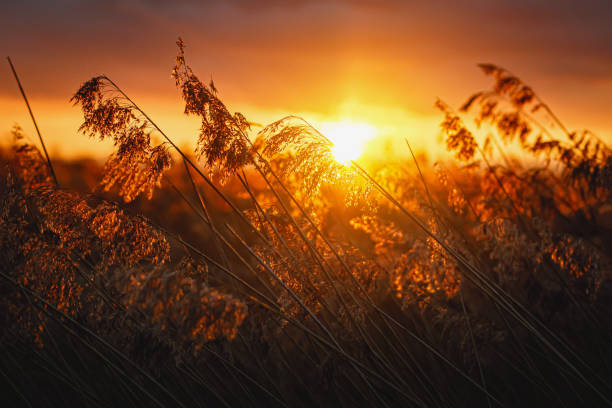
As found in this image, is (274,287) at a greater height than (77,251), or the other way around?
(274,287)

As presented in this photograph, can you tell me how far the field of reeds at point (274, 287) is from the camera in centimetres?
147

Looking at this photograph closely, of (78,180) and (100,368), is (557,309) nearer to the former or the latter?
(100,368)

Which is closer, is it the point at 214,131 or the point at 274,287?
the point at 214,131

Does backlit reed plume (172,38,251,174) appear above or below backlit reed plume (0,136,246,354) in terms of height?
above

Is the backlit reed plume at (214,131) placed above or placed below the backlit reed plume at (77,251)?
above

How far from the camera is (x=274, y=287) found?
237 cm

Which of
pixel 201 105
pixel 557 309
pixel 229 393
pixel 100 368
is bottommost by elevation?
pixel 100 368

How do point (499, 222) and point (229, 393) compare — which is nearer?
point (499, 222)

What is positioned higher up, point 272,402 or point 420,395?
point 420,395

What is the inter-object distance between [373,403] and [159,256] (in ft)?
4.51

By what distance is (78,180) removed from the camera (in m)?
6.83

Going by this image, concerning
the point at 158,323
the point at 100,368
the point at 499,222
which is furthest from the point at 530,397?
the point at 100,368

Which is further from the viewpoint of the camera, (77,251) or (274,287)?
(274,287)

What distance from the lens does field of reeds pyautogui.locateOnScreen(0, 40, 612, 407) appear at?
4.83 ft
